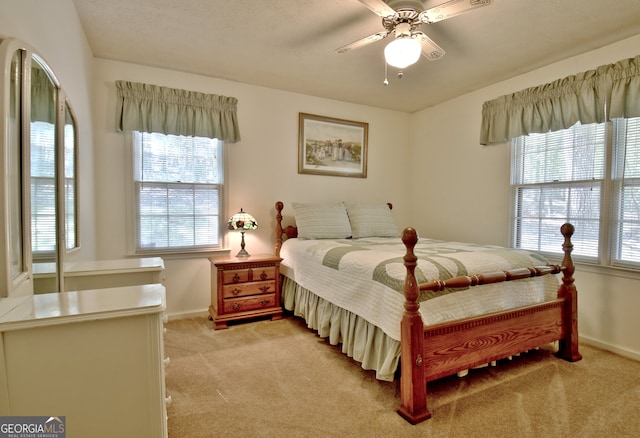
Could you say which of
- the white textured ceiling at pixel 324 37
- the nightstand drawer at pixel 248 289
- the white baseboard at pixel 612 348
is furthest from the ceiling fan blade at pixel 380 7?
the white baseboard at pixel 612 348

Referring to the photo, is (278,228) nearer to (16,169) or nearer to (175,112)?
(175,112)

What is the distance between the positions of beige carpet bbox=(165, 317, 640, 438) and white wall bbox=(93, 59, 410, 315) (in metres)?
1.11

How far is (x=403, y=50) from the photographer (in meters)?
1.92

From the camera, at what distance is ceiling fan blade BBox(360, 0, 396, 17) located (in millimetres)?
1742

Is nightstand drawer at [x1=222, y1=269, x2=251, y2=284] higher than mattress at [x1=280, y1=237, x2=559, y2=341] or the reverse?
the reverse

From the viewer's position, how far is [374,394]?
188cm

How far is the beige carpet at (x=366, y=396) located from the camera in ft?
5.21

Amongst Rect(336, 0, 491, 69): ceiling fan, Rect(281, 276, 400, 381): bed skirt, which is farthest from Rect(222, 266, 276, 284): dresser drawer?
Rect(336, 0, 491, 69): ceiling fan

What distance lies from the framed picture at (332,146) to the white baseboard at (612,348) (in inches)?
107

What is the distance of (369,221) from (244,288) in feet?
4.95

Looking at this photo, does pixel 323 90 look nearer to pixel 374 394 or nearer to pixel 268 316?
pixel 268 316

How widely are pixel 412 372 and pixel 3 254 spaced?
1.76m

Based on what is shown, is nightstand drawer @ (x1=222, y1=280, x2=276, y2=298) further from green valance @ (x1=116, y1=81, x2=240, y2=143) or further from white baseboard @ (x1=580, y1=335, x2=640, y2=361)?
white baseboard @ (x1=580, y1=335, x2=640, y2=361)

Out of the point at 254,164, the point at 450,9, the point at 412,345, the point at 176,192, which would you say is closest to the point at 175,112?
the point at 176,192
